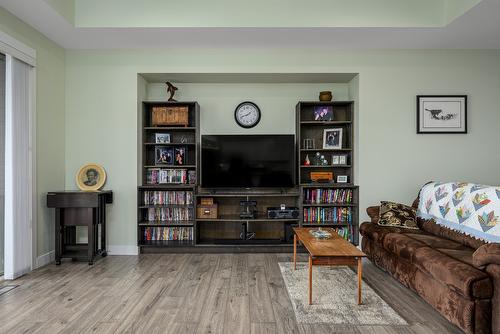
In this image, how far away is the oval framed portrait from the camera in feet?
14.8

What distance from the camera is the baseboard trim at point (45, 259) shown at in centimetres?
398

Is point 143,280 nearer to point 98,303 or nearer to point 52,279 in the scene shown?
point 98,303

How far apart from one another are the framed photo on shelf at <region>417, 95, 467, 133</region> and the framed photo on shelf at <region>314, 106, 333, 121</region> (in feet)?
3.86

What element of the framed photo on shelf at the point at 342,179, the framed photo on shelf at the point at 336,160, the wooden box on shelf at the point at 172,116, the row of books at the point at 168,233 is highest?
the wooden box on shelf at the point at 172,116

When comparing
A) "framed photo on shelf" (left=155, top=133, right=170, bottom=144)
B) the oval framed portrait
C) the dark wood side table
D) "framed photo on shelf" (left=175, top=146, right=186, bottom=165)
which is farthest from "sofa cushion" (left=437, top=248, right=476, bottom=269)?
the oval framed portrait

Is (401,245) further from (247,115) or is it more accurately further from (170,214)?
(170,214)

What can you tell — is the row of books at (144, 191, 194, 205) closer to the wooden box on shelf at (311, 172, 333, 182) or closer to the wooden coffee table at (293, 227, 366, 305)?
the wooden box on shelf at (311, 172, 333, 182)

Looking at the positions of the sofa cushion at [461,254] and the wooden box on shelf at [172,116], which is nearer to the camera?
the sofa cushion at [461,254]

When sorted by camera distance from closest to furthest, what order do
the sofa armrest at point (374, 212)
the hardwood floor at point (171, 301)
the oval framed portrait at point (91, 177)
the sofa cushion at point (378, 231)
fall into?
1. the hardwood floor at point (171, 301)
2. the sofa cushion at point (378, 231)
3. the sofa armrest at point (374, 212)
4. the oval framed portrait at point (91, 177)

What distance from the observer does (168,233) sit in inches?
188

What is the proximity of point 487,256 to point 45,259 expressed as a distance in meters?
4.54

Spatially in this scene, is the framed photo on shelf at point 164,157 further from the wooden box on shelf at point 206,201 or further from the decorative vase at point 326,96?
the decorative vase at point 326,96

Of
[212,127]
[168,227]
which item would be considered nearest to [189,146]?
[212,127]

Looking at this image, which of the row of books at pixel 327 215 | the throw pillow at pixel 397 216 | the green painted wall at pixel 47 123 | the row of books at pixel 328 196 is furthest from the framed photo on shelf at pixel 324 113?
the green painted wall at pixel 47 123
